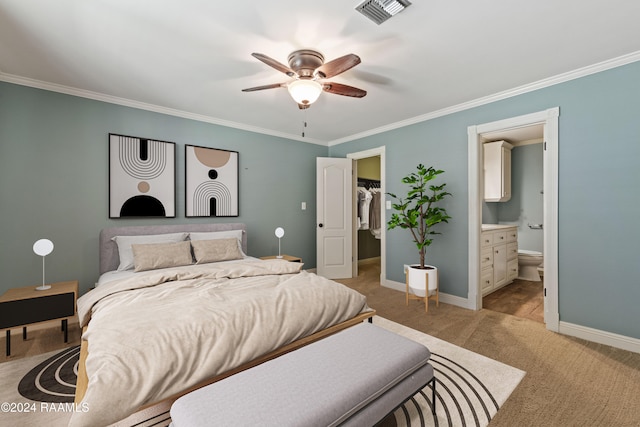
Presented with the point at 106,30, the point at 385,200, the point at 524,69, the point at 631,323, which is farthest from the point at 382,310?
the point at 106,30

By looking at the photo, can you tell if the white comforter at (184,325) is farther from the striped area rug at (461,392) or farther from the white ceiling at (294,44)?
A: the white ceiling at (294,44)

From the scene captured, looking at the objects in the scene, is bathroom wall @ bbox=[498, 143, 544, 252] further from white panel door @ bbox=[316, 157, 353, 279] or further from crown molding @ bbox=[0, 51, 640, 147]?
white panel door @ bbox=[316, 157, 353, 279]

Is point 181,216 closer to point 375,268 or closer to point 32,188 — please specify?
point 32,188

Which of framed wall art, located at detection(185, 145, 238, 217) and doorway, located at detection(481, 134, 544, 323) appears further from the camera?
doorway, located at detection(481, 134, 544, 323)

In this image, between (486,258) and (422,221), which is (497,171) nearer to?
(486,258)

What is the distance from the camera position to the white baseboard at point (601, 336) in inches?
95.6

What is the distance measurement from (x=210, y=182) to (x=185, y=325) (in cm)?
283

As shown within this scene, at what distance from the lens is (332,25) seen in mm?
2033

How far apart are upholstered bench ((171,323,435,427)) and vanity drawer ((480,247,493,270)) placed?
2.57 meters

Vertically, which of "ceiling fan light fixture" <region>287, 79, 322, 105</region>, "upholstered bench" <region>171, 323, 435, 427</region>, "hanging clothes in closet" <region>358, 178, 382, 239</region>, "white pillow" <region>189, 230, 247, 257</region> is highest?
"ceiling fan light fixture" <region>287, 79, 322, 105</region>

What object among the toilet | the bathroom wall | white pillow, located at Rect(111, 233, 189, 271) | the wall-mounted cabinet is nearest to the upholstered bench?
white pillow, located at Rect(111, 233, 189, 271)

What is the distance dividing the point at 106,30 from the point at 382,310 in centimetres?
380

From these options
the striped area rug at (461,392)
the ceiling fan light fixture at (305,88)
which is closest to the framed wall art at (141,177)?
the ceiling fan light fixture at (305,88)

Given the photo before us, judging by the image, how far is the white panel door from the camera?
498 cm
